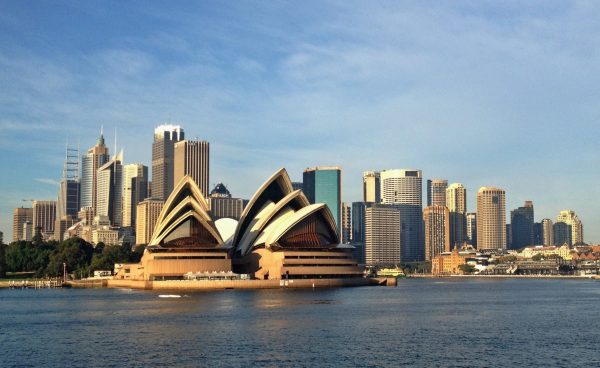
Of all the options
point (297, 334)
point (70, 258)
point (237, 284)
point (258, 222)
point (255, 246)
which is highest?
point (258, 222)

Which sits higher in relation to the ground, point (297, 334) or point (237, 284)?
point (237, 284)

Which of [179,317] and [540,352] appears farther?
[179,317]

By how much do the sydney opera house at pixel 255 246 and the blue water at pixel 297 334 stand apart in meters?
34.2

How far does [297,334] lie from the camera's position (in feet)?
201

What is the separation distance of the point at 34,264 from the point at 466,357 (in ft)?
509

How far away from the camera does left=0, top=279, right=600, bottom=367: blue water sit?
164 ft

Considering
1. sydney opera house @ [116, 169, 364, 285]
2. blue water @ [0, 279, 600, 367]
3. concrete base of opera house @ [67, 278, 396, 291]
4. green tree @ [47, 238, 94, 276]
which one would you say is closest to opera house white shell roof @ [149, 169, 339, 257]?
sydney opera house @ [116, 169, 364, 285]

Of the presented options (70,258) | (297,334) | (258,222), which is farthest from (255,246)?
(297,334)

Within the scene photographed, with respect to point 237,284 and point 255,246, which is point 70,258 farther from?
point 237,284

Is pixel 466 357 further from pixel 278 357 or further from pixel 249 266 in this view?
pixel 249 266

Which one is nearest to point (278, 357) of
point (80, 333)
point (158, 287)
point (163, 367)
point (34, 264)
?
Result: point (163, 367)

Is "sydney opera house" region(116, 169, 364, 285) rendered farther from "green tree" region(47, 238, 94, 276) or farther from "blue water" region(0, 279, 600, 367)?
"green tree" region(47, 238, 94, 276)

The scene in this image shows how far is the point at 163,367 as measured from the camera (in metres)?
47.0

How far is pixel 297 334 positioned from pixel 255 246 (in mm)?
77940
